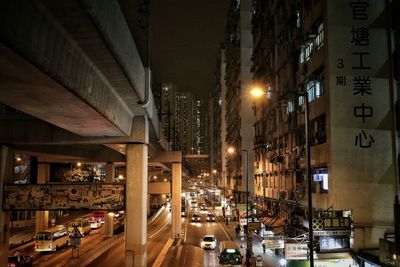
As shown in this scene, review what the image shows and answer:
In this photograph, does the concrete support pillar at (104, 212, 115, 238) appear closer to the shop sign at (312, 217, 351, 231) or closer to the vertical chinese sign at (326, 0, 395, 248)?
the shop sign at (312, 217, 351, 231)

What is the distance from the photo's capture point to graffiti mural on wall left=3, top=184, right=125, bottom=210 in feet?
78.7

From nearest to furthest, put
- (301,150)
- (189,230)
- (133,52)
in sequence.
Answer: (133,52)
(301,150)
(189,230)

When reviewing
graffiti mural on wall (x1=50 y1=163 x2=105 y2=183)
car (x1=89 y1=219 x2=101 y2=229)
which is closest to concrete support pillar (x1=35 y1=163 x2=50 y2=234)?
car (x1=89 y1=219 x2=101 y2=229)

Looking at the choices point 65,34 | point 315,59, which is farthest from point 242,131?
point 65,34

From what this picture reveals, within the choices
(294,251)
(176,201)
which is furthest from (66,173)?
(294,251)

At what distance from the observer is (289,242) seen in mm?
23359

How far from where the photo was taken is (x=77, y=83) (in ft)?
41.2

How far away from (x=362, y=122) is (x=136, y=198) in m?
13.7

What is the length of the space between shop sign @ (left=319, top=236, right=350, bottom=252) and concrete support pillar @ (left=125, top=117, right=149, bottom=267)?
9.95 meters

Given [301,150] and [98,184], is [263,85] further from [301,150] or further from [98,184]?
[98,184]

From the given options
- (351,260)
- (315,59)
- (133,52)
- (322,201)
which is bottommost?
(351,260)

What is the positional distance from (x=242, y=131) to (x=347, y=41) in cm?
4985

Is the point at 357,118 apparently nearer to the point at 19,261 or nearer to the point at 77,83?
the point at 77,83

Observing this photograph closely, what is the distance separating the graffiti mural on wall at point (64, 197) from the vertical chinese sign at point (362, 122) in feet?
41.6
